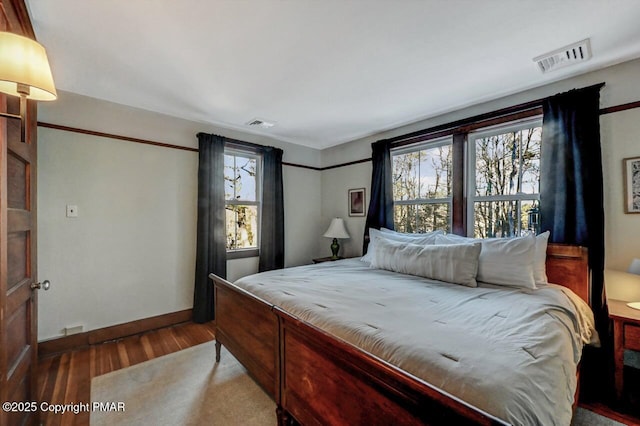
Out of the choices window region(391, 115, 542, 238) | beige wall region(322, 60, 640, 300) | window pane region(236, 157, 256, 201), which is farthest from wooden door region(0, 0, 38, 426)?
beige wall region(322, 60, 640, 300)

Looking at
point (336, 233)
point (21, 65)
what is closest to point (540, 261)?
point (336, 233)

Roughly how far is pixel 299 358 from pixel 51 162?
112 inches

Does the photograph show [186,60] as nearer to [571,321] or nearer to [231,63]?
[231,63]

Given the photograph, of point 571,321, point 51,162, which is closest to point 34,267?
point 51,162

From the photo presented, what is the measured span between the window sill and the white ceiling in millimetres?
1806

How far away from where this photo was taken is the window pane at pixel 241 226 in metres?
3.64

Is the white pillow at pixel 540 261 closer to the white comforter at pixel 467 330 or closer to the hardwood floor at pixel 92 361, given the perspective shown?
the white comforter at pixel 467 330

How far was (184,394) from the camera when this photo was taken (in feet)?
6.28

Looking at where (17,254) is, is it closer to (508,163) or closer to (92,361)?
(92,361)

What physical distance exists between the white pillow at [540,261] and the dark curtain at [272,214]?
2.90 metres

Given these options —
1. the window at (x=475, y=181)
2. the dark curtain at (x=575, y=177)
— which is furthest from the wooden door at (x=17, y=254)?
the dark curtain at (x=575, y=177)

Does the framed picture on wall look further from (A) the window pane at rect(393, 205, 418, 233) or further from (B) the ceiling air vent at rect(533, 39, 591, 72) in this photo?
(A) the window pane at rect(393, 205, 418, 233)

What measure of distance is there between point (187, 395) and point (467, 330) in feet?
6.24

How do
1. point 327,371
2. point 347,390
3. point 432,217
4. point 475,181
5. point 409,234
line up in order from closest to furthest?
point 347,390 < point 327,371 < point 475,181 < point 409,234 < point 432,217
